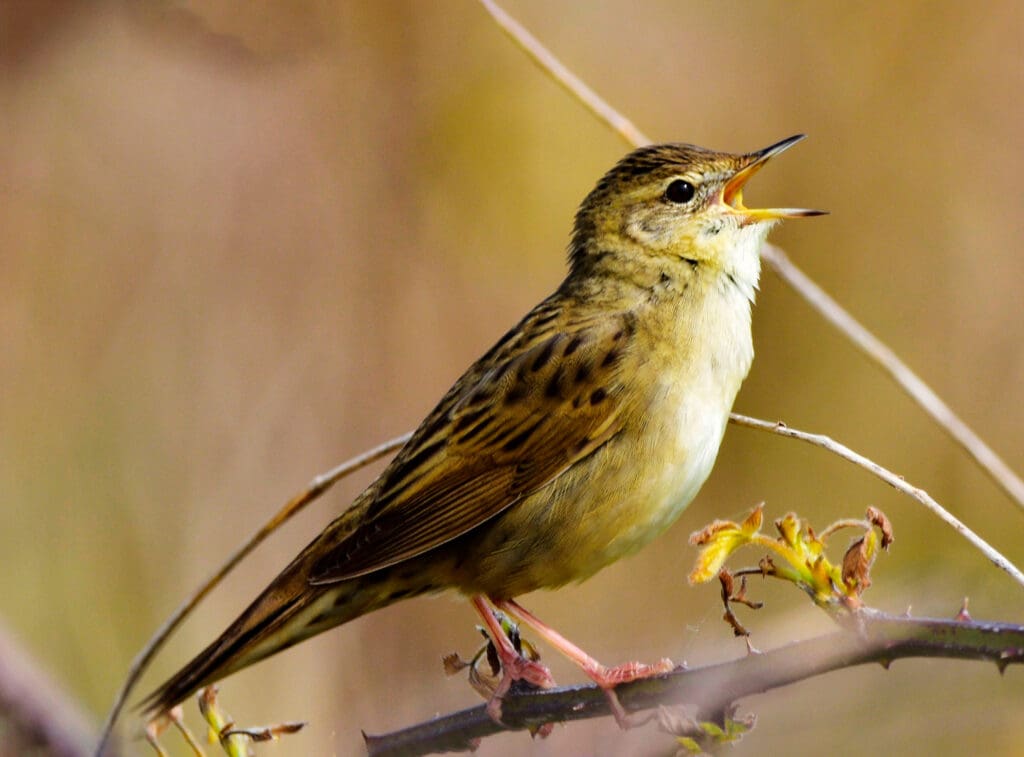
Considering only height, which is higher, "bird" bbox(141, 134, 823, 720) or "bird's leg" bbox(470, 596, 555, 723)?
"bird" bbox(141, 134, 823, 720)

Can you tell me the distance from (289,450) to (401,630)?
0.82 m

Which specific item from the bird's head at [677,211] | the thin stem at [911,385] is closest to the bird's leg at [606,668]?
the thin stem at [911,385]

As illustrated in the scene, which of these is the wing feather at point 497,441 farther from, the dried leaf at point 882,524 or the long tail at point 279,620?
the dried leaf at point 882,524

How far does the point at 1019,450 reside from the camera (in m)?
5.27

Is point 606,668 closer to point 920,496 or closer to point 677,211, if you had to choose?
point 920,496

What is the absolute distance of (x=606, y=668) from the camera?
3.47m

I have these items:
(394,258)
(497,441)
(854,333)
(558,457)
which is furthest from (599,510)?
(394,258)

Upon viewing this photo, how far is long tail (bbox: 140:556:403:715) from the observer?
3123mm

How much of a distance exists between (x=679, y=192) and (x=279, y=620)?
69.3 inches

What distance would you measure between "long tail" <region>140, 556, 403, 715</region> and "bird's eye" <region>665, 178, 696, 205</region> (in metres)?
1.46

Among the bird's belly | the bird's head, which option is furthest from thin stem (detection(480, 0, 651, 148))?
the bird's belly

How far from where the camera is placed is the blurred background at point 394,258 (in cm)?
493

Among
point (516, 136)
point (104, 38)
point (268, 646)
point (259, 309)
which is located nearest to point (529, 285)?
point (516, 136)

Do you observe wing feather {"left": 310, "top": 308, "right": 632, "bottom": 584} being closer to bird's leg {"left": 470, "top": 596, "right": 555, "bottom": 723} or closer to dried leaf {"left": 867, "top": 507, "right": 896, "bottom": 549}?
bird's leg {"left": 470, "top": 596, "right": 555, "bottom": 723}
